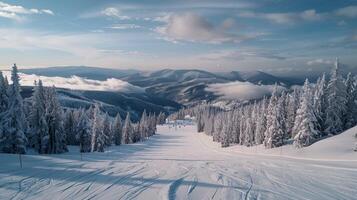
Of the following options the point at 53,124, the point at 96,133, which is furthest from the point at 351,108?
the point at 53,124

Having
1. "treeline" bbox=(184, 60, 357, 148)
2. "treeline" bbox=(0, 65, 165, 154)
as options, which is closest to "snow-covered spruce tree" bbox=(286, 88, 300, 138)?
"treeline" bbox=(184, 60, 357, 148)

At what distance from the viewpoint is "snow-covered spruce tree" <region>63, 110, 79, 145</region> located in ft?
282

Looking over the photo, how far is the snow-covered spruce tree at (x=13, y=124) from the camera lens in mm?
48156

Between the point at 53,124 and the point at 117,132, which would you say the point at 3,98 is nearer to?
the point at 53,124

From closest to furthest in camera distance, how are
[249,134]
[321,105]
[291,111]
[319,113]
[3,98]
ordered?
[3,98] → [319,113] → [321,105] → [291,111] → [249,134]

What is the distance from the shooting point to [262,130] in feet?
282

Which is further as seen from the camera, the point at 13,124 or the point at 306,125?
the point at 306,125

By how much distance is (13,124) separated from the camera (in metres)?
48.8

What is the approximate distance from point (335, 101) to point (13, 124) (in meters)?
59.1

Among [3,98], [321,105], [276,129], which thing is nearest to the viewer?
[3,98]

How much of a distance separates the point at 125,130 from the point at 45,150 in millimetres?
54558

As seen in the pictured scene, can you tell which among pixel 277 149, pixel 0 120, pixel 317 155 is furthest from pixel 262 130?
pixel 0 120

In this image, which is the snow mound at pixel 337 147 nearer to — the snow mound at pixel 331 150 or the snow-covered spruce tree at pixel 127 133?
the snow mound at pixel 331 150

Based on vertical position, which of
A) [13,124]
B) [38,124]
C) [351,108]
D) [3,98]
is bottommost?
[38,124]
